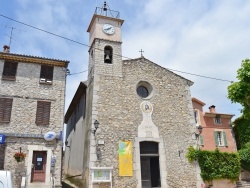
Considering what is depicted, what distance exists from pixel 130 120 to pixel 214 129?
41.9 feet

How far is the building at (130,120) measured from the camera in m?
13.0

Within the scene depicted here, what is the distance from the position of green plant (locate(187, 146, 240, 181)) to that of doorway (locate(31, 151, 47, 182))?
26.0 ft

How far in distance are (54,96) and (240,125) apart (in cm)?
1855

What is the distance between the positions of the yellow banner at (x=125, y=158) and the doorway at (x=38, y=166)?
3.86 metres

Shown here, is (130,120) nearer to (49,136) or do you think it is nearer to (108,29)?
(49,136)

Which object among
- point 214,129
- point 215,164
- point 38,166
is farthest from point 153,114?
point 214,129

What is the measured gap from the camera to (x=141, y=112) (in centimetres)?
1460

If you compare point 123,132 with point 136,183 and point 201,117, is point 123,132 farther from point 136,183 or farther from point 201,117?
point 201,117

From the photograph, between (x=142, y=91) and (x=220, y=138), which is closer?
(x=142, y=91)

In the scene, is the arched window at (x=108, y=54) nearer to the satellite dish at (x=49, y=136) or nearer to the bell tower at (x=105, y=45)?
the bell tower at (x=105, y=45)

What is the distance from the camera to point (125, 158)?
43.4ft

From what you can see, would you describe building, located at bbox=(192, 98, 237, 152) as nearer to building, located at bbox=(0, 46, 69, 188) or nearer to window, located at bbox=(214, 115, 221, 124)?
window, located at bbox=(214, 115, 221, 124)

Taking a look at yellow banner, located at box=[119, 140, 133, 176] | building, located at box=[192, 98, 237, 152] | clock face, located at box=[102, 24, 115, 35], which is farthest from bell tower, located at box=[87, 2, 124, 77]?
building, located at box=[192, 98, 237, 152]

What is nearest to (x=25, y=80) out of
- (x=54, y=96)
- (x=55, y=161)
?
(x=54, y=96)
